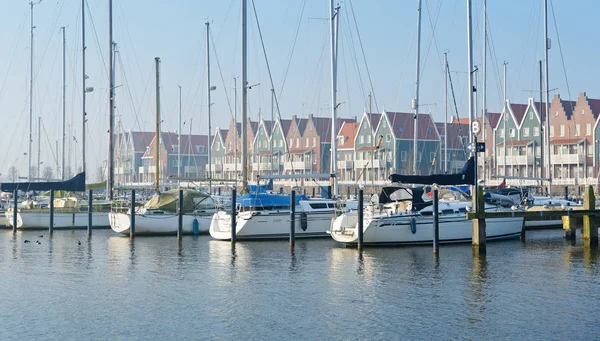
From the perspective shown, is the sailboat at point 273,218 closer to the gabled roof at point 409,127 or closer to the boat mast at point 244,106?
the boat mast at point 244,106

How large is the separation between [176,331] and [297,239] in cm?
2152

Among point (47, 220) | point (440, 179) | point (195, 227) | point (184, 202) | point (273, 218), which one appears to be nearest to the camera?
point (440, 179)

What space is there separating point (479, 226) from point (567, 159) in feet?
193

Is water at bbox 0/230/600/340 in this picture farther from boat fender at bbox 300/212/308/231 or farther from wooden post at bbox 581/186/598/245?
boat fender at bbox 300/212/308/231

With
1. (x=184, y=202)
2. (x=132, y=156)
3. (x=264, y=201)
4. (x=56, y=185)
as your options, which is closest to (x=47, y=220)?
(x=56, y=185)

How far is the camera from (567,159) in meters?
90.4

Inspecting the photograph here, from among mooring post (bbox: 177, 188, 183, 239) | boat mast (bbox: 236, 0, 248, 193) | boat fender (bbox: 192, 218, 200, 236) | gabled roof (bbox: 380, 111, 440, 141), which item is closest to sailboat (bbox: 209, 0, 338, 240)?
boat mast (bbox: 236, 0, 248, 193)

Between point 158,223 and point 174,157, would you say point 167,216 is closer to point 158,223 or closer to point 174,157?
point 158,223

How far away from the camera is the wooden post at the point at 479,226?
34875 millimetres

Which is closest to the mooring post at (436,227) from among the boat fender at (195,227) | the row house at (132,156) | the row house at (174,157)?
the boat fender at (195,227)

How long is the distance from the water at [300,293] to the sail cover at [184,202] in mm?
7647

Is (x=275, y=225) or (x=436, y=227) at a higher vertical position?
(x=436, y=227)

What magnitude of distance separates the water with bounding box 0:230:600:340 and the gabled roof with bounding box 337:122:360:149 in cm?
6895

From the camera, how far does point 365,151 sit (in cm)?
10469
